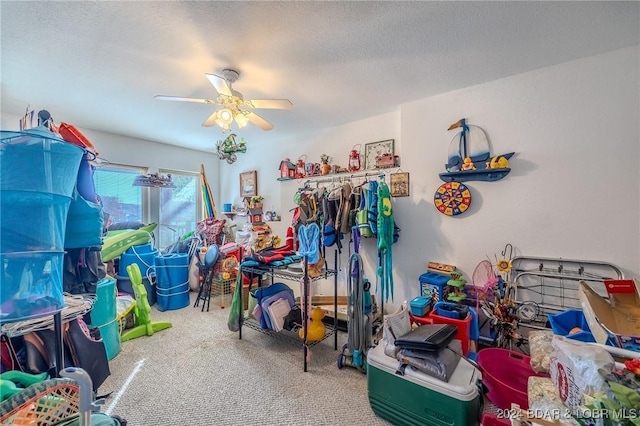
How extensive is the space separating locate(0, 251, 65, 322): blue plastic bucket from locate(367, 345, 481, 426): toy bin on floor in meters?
1.68

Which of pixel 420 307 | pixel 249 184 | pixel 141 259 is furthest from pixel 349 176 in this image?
pixel 141 259

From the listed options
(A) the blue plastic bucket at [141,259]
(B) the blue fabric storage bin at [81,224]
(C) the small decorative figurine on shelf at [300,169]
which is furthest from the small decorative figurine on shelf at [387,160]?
(A) the blue plastic bucket at [141,259]

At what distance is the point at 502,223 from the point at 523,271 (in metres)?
0.43

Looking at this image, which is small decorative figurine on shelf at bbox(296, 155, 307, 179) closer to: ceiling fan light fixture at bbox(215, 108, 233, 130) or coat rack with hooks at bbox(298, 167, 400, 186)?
coat rack with hooks at bbox(298, 167, 400, 186)

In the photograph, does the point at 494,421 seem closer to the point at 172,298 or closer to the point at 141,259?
the point at 172,298

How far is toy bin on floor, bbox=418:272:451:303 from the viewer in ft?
7.92

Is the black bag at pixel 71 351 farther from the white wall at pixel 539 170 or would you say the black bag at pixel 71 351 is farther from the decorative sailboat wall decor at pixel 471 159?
the decorative sailboat wall decor at pixel 471 159

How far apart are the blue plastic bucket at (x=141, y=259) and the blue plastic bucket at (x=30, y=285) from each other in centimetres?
279

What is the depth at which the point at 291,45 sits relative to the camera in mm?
1837

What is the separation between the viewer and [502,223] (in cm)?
234

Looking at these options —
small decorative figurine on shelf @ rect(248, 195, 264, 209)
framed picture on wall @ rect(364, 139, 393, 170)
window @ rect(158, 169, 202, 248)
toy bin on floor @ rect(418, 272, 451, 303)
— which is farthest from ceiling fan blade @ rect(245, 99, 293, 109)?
window @ rect(158, 169, 202, 248)

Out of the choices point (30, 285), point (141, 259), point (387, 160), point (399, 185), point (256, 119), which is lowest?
point (141, 259)

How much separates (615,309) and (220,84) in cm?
301

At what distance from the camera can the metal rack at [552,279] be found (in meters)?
1.96
